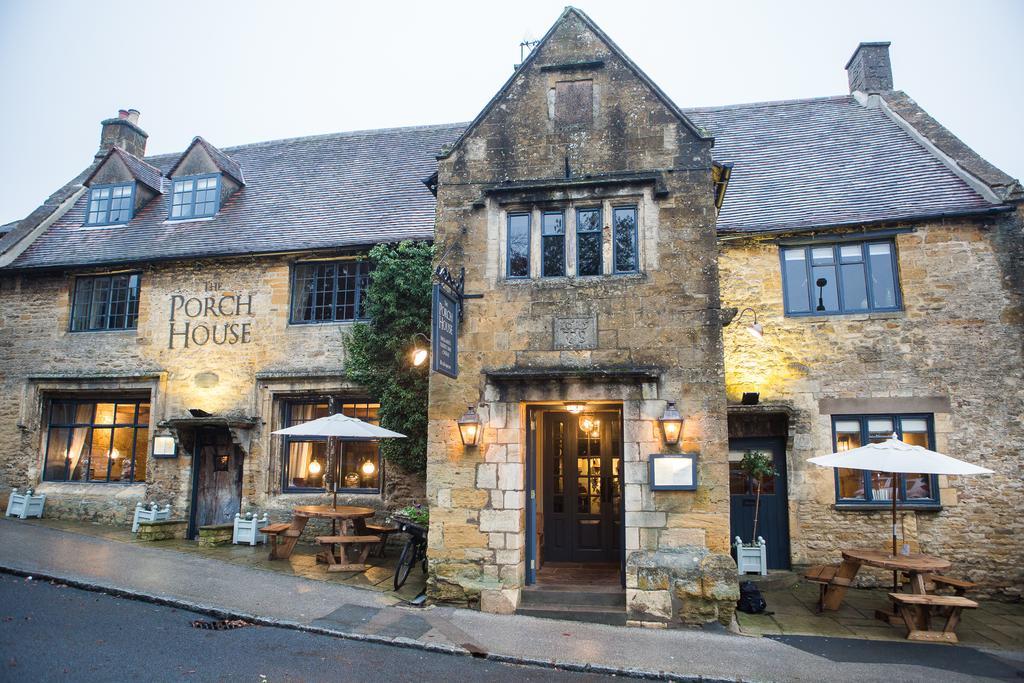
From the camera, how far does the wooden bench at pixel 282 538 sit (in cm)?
1085

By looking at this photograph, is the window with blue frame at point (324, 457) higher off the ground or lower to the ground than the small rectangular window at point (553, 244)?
lower

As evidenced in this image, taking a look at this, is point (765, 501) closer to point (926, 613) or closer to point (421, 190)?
point (926, 613)

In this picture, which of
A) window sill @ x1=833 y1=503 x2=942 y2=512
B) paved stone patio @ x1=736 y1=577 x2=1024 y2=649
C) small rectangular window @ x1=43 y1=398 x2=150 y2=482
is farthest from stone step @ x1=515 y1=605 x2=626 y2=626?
small rectangular window @ x1=43 y1=398 x2=150 y2=482

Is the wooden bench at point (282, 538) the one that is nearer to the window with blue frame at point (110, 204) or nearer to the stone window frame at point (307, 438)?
the stone window frame at point (307, 438)

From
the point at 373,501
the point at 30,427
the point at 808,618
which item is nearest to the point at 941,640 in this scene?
the point at 808,618

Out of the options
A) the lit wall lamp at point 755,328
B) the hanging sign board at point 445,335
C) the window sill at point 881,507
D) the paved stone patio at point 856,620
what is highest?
the lit wall lamp at point 755,328

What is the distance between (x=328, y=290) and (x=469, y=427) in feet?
20.2

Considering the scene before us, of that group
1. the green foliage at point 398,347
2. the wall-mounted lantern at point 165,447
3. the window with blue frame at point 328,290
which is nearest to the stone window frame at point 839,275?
the green foliage at point 398,347

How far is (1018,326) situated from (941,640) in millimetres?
5823

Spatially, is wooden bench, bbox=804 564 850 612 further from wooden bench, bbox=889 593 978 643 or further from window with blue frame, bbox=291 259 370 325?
window with blue frame, bbox=291 259 370 325

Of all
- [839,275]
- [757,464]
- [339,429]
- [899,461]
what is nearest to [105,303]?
[339,429]

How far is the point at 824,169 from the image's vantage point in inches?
531

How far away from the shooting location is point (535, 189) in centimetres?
956

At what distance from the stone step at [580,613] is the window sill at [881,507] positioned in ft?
16.2
